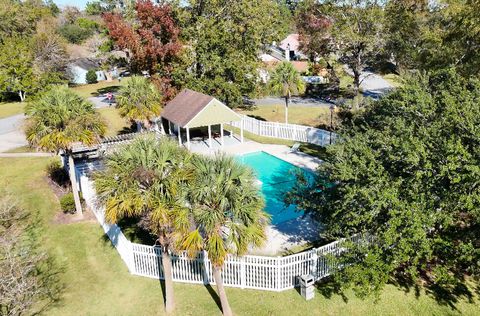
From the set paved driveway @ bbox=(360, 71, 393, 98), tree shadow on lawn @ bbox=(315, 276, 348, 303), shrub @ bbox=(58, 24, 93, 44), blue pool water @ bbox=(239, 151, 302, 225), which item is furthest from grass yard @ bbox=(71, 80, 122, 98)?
tree shadow on lawn @ bbox=(315, 276, 348, 303)

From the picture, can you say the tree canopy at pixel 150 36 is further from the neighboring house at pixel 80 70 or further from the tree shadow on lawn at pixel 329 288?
the neighboring house at pixel 80 70

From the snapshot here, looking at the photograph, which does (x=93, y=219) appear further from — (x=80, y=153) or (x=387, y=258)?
(x=387, y=258)

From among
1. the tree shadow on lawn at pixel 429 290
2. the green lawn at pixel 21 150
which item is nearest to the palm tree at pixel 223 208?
the tree shadow on lawn at pixel 429 290

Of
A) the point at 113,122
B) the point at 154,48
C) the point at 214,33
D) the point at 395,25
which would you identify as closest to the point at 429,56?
the point at 395,25

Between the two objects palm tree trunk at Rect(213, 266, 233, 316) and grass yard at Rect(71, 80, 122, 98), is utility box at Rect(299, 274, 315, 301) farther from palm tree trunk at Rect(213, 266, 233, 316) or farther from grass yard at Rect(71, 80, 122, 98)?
grass yard at Rect(71, 80, 122, 98)

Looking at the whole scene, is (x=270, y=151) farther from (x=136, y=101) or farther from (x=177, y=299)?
(x=177, y=299)

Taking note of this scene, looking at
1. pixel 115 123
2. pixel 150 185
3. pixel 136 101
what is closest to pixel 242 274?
pixel 150 185
